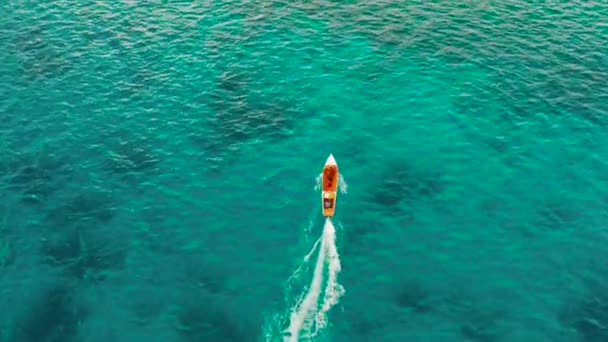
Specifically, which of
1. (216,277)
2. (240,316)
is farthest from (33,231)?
(240,316)

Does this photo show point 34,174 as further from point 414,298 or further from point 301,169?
point 414,298

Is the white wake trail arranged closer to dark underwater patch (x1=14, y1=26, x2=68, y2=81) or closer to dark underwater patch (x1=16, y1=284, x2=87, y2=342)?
dark underwater patch (x1=16, y1=284, x2=87, y2=342)

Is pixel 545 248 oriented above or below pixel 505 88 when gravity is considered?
below

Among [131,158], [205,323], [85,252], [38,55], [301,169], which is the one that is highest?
[38,55]

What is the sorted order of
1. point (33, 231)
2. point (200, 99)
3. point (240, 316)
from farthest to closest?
point (200, 99)
point (33, 231)
point (240, 316)

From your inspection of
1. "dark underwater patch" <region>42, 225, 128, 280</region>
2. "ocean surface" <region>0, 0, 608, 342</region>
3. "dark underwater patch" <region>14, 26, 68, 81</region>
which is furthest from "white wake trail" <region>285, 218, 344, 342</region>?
"dark underwater patch" <region>14, 26, 68, 81</region>

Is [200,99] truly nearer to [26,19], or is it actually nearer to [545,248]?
[26,19]

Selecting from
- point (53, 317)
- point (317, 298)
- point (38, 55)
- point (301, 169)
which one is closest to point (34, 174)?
point (53, 317)

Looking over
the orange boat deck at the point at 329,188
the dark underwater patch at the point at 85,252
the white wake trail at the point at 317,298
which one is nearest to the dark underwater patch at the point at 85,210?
the dark underwater patch at the point at 85,252
